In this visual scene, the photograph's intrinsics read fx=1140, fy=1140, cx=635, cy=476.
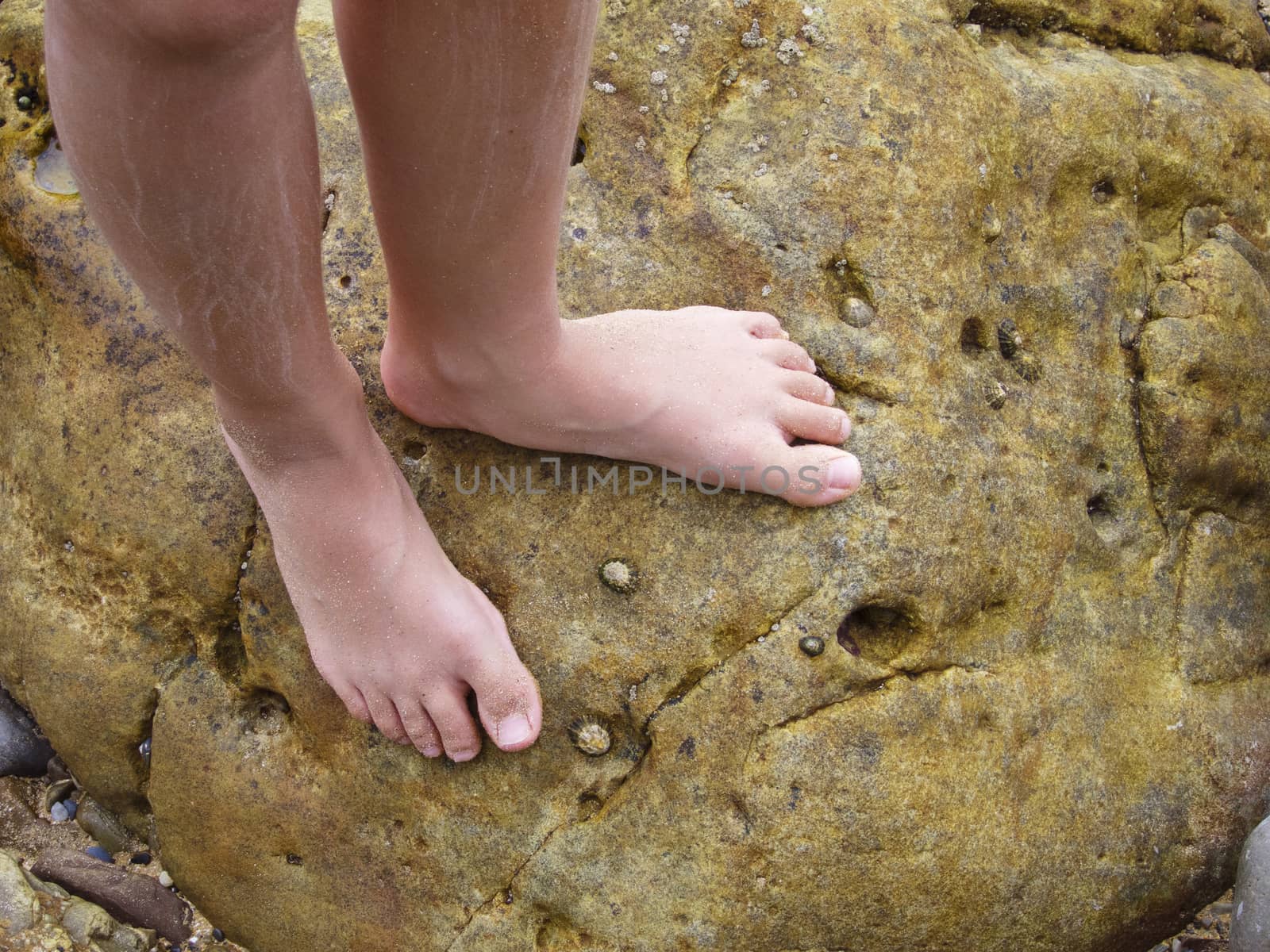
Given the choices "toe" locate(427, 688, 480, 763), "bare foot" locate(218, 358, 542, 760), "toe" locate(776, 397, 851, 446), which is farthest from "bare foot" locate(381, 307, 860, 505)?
"toe" locate(427, 688, 480, 763)

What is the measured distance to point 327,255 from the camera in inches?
86.7

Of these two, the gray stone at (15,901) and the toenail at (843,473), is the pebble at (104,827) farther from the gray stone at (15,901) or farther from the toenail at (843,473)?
the toenail at (843,473)

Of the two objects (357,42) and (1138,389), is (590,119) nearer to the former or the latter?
(357,42)

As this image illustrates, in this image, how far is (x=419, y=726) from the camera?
6.35ft

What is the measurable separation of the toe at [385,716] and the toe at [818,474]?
0.74 m

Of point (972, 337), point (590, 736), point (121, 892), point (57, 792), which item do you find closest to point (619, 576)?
point (590, 736)

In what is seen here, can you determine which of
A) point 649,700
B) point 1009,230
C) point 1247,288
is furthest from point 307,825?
point 1247,288

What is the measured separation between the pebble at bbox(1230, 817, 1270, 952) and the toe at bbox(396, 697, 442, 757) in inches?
55.0

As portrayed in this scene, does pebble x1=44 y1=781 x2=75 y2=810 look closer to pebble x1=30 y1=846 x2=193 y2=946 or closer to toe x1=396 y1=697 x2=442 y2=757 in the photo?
pebble x1=30 y1=846 x2=193 y2=946

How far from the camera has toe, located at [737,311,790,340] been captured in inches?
81.3

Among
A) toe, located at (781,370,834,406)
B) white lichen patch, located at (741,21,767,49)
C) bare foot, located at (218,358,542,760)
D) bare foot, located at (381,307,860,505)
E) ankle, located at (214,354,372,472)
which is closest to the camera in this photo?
ankle, located at (214,354,372,472)

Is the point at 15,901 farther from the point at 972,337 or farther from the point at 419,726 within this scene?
the point at 972,337

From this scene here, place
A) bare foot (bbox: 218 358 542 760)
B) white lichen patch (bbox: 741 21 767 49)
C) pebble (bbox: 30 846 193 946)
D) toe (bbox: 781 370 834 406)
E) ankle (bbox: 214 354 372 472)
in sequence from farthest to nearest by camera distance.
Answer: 1. white lichen patch (bbox: 741 21 767 49)
2. pebble (bbox: 30 846 193 946)
3. toe (bbox: 781 370 834 406)
4. bare foot (bbox: 218 358 542 760)
5. ankle (bbox: 214 354 372 472)

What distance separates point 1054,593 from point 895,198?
79 cm
